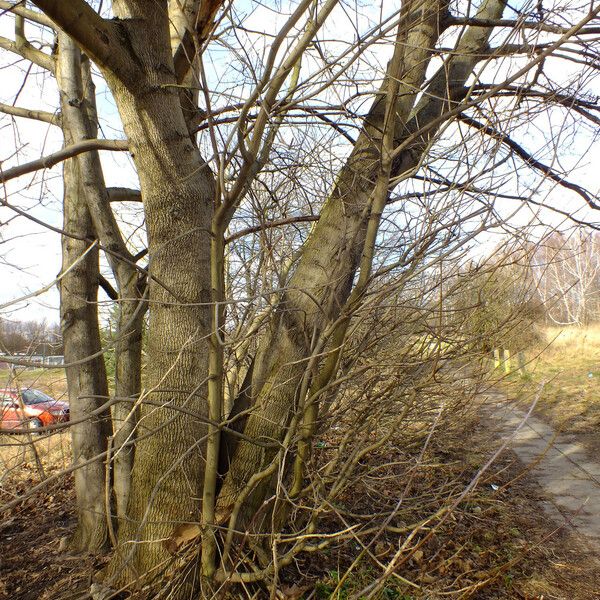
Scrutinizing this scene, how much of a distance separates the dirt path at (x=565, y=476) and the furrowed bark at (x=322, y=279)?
187 cm

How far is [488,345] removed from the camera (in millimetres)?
3951

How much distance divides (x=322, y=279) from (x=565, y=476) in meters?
5.48

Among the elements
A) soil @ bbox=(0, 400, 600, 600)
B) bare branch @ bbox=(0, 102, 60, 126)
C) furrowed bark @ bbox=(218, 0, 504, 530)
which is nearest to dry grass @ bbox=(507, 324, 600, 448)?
soil @ bbox=(0, 400, 600, 600)

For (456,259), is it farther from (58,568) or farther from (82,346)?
(58,568)

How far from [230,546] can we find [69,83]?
3.78 m

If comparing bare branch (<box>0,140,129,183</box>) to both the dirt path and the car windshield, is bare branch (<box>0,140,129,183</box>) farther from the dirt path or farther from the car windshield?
the dirt path

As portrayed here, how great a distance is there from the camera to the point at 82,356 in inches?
173

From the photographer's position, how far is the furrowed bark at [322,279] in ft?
11.3

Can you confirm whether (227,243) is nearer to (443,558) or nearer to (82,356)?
(82,356)

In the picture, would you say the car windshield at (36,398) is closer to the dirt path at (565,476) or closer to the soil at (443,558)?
the soil at (443,558)

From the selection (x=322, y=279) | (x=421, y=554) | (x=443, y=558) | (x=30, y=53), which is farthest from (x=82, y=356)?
(x=443, y=558)

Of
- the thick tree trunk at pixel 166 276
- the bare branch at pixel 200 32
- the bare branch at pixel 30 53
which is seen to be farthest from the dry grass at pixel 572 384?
the bare branch at pixel 30 53

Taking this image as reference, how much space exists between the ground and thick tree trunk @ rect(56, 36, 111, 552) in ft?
0.76

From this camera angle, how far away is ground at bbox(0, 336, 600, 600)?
366cm
